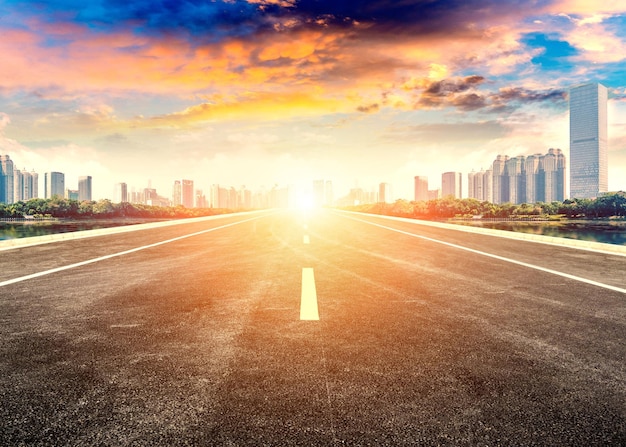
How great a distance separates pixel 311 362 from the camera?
2959mm

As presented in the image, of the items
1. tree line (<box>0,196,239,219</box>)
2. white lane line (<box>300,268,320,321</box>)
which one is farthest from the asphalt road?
tree line (<box>0,196,239,219</box>)

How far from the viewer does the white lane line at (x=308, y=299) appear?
429cm

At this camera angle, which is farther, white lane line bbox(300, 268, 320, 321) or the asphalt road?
white lane line bbox(300, 268, 320, 321)

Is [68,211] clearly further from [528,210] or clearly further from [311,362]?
[528,210]

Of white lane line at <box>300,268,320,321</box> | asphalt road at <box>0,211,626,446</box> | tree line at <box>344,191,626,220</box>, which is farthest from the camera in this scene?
tree line at <box>344,191,626,220</box>

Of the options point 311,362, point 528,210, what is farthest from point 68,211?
point 528,210

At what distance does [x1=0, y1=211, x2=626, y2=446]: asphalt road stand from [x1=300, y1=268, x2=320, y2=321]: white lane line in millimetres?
57

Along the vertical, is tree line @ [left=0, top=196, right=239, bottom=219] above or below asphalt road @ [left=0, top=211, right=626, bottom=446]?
above

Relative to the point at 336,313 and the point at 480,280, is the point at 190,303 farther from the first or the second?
the point at 480,280

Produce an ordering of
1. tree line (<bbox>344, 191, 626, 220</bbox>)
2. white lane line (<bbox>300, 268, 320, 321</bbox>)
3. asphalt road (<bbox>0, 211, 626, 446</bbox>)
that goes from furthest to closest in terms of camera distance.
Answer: tree line (<bbox>344, 191, 626, 220</bbox>)
white lane line (<bbox>300, 268, 320, 321</bbox>)
asphalt road (<bbox>0, 211, 626, 446</bbox>)

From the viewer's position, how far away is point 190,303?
4902 mm

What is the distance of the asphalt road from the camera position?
82.4 inches

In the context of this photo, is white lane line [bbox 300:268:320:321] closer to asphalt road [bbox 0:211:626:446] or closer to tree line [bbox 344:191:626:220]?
asphalt road [bbox 0:211:626:446]

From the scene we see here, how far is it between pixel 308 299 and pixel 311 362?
2125 mm
